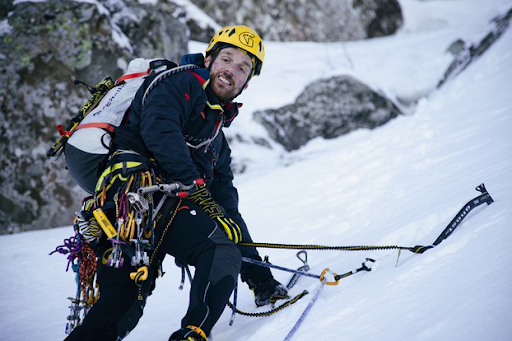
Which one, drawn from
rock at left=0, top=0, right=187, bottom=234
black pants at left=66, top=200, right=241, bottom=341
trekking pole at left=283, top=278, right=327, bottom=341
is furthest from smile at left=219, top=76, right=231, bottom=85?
rock at left=0, top=0, right=187, bottom=234

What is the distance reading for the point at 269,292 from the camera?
2.60 m

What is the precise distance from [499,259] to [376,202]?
7.50ft

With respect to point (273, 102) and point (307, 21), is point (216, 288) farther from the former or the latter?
point (307, 21)

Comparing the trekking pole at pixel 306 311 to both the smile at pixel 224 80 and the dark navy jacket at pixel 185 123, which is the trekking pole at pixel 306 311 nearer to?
the dark navy jacket at pixel 185 123

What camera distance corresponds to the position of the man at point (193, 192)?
1932 millimetres

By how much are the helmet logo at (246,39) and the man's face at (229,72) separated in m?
0.05

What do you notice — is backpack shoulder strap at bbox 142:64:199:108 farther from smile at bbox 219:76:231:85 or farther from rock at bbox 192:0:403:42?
rock at bbox 192:0:403:42

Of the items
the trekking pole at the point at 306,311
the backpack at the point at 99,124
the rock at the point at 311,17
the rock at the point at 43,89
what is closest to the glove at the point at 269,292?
the trekking pole at the point at 306,311

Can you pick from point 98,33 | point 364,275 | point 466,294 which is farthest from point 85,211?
point 98,33

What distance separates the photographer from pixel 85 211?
2199 mm

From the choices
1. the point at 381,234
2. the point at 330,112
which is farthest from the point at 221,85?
the point at 330,112

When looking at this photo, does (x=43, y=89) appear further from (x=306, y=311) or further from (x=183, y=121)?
(x=306, y=311)

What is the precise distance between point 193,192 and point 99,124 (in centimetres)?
60

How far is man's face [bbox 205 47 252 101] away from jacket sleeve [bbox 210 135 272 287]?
1.23ft
